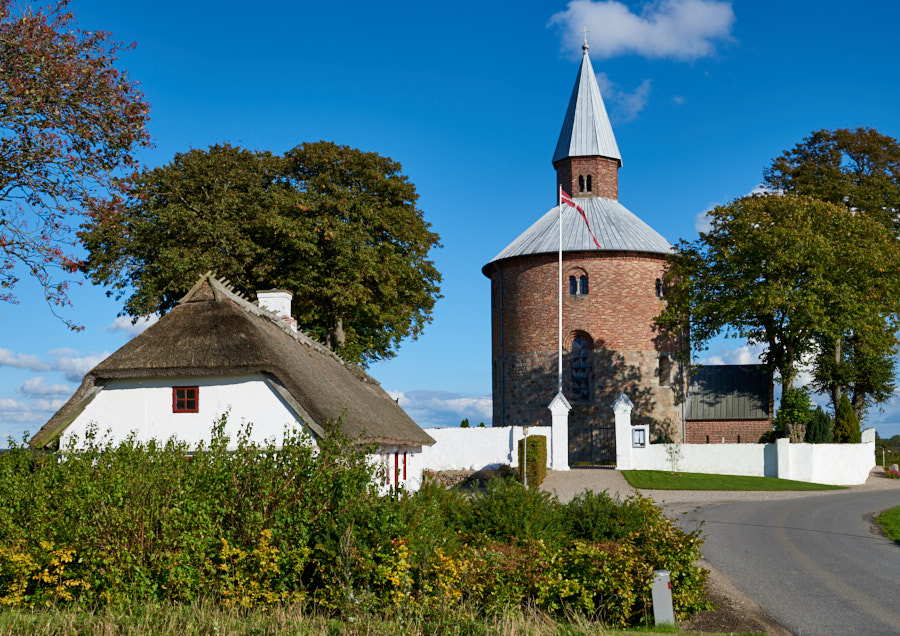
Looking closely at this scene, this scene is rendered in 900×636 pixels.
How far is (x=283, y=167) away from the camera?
34125 millimetres

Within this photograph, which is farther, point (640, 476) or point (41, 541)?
point (640, 476)

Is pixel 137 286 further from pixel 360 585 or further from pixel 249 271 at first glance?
pixel 360 585

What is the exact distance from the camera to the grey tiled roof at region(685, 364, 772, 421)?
41.7 meters

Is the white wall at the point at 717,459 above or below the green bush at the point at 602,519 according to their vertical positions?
below

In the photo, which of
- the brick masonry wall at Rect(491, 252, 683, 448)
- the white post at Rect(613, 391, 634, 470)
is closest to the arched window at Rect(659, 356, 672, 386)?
the brick masonry wall at Rect(491, 252, 683, 448)

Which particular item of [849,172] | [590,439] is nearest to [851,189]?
[849,172]

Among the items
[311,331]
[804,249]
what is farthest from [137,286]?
[804,249]

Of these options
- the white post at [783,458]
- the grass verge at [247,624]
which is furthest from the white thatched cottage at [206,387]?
the white post at [783,458]

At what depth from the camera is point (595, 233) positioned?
1679 inches

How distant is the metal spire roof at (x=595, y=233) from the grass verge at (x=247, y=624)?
3381cm

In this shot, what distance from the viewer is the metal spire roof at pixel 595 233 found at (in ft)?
138

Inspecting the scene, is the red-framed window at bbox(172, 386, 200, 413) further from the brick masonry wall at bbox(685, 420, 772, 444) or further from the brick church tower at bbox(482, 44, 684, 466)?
the brick masonry wall at bbox(685, 420, 772, 444)

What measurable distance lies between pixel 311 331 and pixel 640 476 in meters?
14.4

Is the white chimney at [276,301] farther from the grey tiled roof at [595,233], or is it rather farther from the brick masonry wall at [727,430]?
the brick masonry wall at [727,430]
